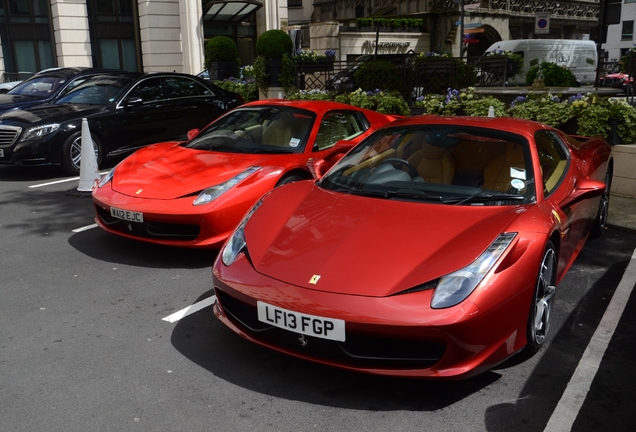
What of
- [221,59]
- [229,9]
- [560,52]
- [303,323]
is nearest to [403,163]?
[303,323]

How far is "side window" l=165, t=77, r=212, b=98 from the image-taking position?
35.7 feet

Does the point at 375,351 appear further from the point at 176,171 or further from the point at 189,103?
the point at 189,103

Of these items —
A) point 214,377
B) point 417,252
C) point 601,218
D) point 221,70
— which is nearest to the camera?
point 417,252

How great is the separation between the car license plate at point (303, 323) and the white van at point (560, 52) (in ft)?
74.3

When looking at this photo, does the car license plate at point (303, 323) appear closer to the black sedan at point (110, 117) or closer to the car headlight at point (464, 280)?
the car headlight at point (464, 280)

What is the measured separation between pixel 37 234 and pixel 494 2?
38401 mm

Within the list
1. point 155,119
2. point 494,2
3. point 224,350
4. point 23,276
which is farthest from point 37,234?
point 494,2

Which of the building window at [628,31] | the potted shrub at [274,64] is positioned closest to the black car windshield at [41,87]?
the potted shrub at [274,64]

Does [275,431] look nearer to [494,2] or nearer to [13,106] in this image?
[13,106]

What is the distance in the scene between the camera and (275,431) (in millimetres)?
3109

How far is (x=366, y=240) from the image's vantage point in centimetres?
369

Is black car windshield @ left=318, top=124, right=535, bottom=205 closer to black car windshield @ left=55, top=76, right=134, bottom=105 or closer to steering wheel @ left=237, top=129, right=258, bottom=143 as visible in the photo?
steering wheel @ left=237, top=129, right=258, bottom=143

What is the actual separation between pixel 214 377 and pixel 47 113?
7395 millimetres

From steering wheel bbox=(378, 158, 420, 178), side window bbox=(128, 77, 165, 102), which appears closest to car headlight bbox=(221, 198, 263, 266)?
steering wheel bbox=(378, 158, 420, 178)
